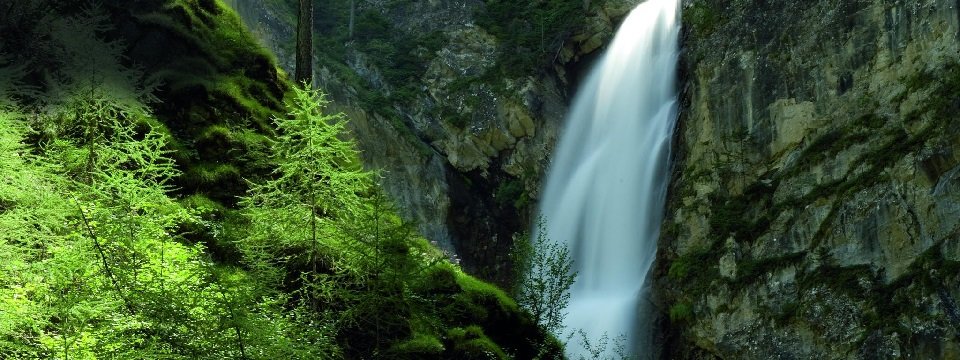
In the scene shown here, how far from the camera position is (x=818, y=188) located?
1925cm

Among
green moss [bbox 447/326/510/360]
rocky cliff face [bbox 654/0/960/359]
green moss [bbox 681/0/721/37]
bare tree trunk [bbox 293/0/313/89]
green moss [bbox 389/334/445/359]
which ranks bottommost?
green moss [bbox 389/334/445/359]

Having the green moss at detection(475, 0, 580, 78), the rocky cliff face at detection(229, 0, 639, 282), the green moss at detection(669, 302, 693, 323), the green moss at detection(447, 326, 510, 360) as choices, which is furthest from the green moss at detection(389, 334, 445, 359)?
the green moss at detection(475, 0, 580, 78)

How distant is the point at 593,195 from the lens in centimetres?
2688

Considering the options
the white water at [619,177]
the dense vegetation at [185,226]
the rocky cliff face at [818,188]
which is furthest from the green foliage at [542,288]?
the rocky cliff face at [818,188]

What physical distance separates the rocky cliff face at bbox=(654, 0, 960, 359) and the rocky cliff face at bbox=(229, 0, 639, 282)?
7.39 metres

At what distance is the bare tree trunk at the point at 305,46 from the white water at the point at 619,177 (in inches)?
386

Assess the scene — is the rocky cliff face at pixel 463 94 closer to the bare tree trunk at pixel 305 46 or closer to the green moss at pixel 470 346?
the bare tree trunk at pixel 305 46

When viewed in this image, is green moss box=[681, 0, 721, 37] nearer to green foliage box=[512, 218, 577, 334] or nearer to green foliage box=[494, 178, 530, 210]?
green foliage box=[494, 178, 530, 210]

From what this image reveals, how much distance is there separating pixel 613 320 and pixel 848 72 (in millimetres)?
9018

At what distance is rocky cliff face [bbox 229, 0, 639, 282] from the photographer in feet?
94.5

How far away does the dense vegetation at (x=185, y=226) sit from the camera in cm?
608

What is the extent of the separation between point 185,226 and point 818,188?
619 inches

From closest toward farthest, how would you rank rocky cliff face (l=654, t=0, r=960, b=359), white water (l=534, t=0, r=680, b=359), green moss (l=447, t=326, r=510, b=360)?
green moss (l=447, t=326, r=510, b=360) < rocky cliff face (l=654, t=0, r=960, b=359) < white water (l=534, t=0, r=680, b=359)

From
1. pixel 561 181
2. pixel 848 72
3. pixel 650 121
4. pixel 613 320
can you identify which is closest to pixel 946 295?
pixel 848 72
